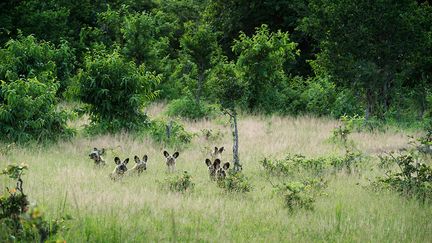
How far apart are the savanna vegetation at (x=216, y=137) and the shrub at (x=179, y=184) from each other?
0.07 ft

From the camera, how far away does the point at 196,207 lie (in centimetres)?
792

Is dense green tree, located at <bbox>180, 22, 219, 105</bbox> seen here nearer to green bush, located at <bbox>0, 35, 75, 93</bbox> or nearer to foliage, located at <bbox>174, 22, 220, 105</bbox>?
foliage, located at <bbox>174, 22, 220, 105</bbox>

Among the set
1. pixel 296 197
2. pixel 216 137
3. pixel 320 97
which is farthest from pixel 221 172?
pixel 320 97

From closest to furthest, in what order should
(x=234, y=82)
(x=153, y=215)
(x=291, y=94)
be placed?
(x=153, y=215), (x=234, y=82), (x=291, y=94)

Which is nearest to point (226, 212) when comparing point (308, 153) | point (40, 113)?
point (308, 153)

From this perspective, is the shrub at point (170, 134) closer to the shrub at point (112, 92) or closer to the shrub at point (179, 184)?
the shrub at point (112, 92)

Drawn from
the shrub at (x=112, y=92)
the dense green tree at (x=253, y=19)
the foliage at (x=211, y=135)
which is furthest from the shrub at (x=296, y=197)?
the dense green tree at (x=253, y=19)

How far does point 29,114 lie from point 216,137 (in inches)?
205

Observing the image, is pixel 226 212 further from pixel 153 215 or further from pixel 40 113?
pixel 40 113

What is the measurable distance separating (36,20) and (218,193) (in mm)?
19710

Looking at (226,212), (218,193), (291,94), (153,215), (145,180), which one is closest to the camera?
(153,215)

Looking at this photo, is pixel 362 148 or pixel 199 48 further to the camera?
pixel 199 48

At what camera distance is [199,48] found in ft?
75.7

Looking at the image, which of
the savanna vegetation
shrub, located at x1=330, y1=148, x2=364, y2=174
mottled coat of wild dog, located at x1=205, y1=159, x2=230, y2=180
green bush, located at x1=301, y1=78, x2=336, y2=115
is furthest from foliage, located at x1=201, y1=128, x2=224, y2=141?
green bush, located at x1=301, y1=78, x2=336, y2=115
